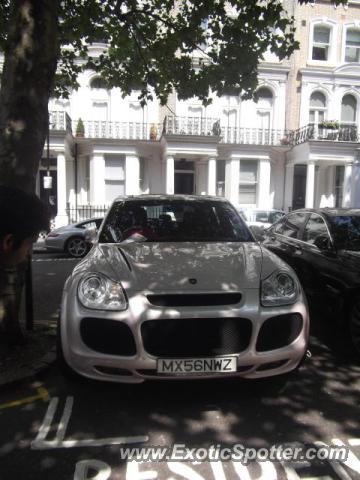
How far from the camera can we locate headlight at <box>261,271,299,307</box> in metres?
3.15

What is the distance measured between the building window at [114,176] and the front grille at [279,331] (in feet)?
58.9

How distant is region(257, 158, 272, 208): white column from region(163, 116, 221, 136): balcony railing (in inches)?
123

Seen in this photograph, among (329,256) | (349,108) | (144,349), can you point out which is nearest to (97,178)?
(349,108)

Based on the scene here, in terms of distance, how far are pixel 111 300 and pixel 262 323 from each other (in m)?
1.13

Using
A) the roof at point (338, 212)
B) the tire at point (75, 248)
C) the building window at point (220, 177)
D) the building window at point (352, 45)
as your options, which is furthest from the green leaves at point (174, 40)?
the building window at point (352, 45)

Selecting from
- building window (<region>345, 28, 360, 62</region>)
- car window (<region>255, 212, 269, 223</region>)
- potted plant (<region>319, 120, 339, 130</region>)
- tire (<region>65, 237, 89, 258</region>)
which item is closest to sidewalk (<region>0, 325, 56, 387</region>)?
tire (<region>65, 237, 89, 258</region>)

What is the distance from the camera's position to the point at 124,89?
9.27 meters

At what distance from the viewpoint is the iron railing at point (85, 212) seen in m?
19.8

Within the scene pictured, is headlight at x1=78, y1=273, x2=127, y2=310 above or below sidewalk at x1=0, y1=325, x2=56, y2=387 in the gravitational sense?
above

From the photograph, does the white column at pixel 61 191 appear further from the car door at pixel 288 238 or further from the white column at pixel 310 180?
the car door at pixel 288 238

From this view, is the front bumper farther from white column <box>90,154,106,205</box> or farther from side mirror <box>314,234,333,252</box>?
white column <box>90,154,106,205</box>

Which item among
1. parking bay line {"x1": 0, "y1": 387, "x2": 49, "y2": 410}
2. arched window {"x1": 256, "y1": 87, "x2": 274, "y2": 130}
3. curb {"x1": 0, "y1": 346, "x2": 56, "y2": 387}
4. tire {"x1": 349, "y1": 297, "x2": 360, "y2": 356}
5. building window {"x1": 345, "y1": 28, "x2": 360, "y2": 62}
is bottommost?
parking bay line {"x1": 0, "y1": 387, "x2": 49, "y2": 410}

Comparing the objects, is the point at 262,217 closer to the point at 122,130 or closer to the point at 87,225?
the point at 87,225

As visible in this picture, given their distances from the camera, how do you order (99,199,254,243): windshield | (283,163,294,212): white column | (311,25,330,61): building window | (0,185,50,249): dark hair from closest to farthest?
1. (0,185,50,249): dark hair
2. (99,199,254,243): windshield
3. (311,25,330,61): building window
4. (283,163,294,212): white column
